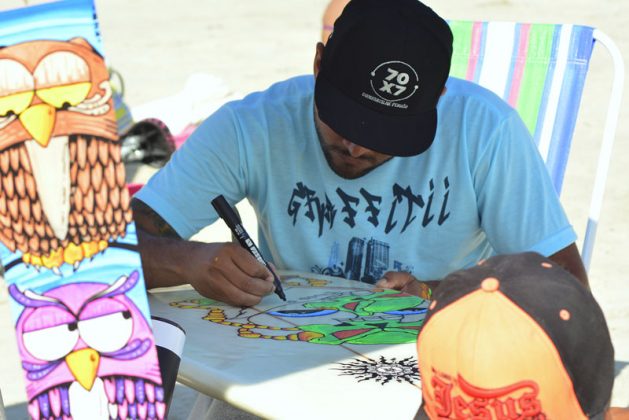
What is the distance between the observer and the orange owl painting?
128 centimetres

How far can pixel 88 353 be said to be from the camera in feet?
4.45

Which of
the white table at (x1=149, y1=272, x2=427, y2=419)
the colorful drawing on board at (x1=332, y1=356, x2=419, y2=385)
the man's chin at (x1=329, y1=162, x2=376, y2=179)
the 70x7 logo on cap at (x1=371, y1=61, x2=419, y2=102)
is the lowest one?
the white table at (x1=149, y1=272, x2=427, y2=419)

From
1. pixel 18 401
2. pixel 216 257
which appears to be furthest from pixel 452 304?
pixel 18 401

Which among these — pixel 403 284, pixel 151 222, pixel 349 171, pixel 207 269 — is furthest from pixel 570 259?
pixel 151 222

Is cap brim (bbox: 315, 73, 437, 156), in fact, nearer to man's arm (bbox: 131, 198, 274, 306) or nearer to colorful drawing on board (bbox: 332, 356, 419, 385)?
man's arm (bbox: 131, 198, 274, 306)

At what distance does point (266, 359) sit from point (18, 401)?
154cm

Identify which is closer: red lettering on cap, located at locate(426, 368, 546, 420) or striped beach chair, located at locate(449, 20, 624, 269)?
red lettering on cap, located at locate(426, 368, 546, 420)

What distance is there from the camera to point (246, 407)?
1.57 metres

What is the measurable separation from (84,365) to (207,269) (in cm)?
63

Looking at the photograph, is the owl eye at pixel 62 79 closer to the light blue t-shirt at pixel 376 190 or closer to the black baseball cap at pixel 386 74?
the black baseball cap at pixel 386 74

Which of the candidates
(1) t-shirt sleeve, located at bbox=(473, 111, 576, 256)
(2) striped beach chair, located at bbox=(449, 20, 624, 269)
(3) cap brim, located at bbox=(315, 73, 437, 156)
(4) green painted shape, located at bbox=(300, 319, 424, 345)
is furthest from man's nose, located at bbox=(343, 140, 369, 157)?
(2) striped beach chair, located at bbox=(449, 20, 624, 269)

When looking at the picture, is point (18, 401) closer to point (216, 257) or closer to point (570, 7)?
point (216, 257)

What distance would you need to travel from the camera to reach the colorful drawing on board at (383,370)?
5.28 feet

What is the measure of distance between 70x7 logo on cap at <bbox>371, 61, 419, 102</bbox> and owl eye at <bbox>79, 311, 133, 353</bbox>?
0.80 metres
